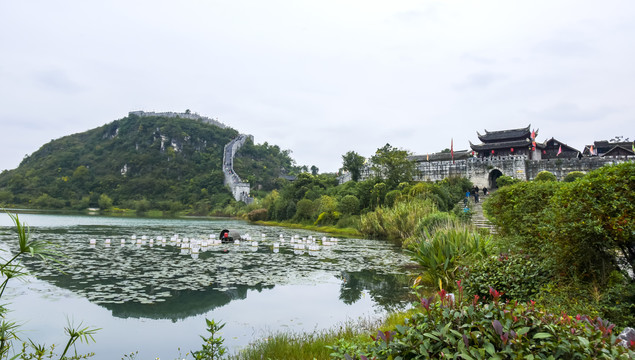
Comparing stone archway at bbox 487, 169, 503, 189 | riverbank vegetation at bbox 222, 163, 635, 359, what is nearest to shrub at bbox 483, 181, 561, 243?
riverbank vegetation at bbox 222, 163, 635, 359

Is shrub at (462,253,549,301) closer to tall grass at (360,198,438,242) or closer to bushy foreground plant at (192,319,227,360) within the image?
bushy foreground plant at (192,319,227,360)

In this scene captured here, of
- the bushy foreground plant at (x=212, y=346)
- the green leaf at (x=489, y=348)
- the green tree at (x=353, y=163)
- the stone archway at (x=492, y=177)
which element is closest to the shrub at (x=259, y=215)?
the green tree at (x=353, y=163)

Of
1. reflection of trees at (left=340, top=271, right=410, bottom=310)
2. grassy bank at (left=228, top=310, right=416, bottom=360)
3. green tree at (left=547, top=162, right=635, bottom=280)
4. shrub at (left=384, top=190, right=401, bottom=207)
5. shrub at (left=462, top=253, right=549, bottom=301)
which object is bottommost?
reflection of trees at (left=340, top=271, right=410, bottom=310)

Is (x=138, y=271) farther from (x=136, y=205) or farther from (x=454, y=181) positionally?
(x=136, y=205)

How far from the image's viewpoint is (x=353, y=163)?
42.3m

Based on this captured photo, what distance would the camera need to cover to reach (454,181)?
122 ft

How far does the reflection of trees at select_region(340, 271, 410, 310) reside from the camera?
7707 mm

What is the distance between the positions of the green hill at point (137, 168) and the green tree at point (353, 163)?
2981 cm

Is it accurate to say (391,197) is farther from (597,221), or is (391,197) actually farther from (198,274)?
(597,221)

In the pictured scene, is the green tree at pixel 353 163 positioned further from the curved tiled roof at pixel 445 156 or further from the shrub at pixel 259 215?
the shrub at pixel 259 215

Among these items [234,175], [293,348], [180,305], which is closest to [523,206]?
[293,348]

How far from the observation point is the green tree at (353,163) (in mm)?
42378

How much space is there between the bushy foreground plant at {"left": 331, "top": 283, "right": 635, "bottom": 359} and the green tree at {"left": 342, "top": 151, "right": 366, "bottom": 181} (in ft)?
131

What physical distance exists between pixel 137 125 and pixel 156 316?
104721 millimetres
